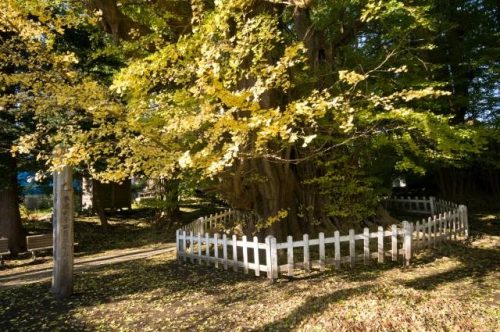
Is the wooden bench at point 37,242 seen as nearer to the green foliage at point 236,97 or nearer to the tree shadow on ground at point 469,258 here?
the green foliage at point 236,97

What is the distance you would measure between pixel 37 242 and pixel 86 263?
209 centimetres

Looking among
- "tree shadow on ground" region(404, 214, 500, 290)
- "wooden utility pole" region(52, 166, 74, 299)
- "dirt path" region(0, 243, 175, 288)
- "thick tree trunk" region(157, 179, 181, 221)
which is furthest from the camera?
"thick tree trunk" region(157, 179, 181, 221)

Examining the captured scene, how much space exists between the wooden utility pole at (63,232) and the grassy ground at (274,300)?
0.30m

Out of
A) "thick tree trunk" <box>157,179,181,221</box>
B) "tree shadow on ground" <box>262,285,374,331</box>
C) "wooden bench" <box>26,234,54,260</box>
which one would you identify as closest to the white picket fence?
"tree shadow on ground" <box>262,285,374,331</box>

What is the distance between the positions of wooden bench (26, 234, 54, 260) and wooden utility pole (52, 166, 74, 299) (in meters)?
5.31

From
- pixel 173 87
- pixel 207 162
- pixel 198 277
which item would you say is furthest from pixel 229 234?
pixel 207 162

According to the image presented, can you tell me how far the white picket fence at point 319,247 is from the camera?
845 centimetres

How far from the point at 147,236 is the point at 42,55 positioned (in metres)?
11.7

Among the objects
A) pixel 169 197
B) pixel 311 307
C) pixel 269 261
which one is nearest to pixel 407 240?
pixel 269 261

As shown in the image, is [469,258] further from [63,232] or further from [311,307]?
[63,232]

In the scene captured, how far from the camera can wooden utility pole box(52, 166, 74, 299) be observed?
25.3 feet

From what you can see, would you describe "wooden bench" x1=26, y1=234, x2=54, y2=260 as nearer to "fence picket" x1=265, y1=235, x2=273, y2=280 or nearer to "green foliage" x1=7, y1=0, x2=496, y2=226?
"green foliage" x1=7, y1=0, x2=496, y2=226

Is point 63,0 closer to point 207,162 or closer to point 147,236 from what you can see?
point 207,162

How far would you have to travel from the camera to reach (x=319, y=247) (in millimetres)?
8820
